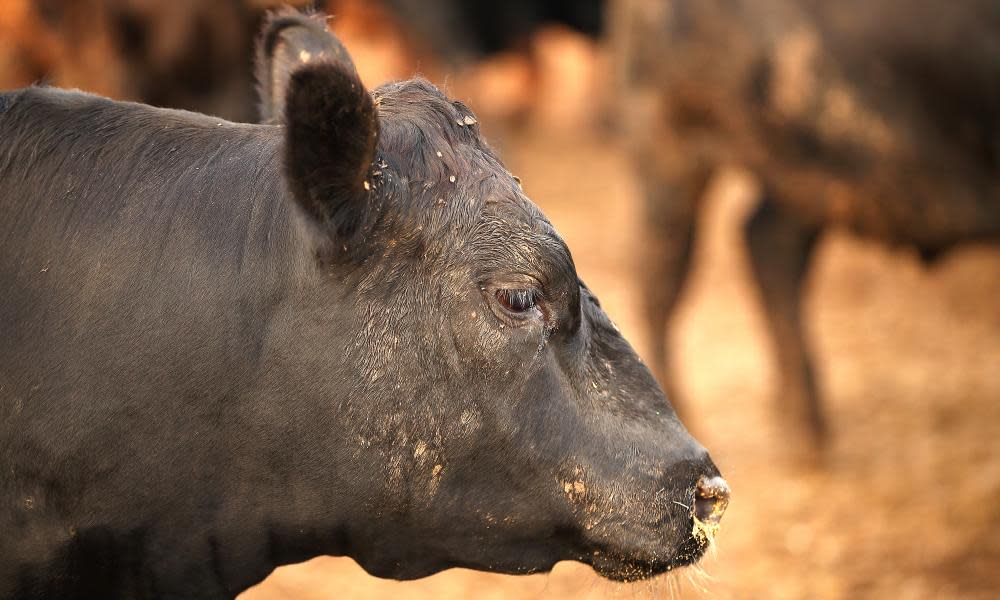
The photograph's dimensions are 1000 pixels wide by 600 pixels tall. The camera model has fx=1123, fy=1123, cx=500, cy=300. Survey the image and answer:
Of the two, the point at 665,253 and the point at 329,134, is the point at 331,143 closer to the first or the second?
the point at 329,134

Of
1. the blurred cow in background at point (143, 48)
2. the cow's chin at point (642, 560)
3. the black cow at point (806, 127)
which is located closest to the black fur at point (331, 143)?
the cow's chin at point (642, 560)

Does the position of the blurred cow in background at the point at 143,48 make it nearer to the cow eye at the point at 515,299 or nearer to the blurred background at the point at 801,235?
the blurred background at the point at 801,235

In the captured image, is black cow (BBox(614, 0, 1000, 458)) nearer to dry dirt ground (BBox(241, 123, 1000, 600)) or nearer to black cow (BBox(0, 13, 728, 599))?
dry dirt ground (BBox(241, 123, 1000, 600))

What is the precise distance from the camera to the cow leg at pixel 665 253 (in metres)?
5.64

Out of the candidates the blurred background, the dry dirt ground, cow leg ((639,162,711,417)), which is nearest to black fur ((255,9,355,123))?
the dry dirt ground

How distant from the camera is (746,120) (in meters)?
5.13

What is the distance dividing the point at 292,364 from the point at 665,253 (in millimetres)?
3961

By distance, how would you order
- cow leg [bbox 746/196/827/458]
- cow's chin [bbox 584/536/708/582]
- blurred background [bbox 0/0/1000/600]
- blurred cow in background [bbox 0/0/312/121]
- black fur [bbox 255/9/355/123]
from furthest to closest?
cow leg [bbox 746/196/827/458]
blurred cow in background [bbox 0/0/312/121]
blurred background [bbox 0/0/1000/600]
cow's chin [bbox 584/536/708/582]
black fur [bbox 255/9/355/123]

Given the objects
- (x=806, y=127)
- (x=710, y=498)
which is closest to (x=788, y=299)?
(x=806, y=127)

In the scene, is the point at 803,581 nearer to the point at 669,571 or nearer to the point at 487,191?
the point at 669,571

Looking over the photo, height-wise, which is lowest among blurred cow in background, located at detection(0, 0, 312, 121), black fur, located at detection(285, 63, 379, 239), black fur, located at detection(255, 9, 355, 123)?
black fur, located at detection(285, 63, 379, 239)

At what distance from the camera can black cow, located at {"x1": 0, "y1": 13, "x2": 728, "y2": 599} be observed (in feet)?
6.35

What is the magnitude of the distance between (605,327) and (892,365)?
4.91 m

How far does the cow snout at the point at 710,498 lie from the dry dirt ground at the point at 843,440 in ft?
0.56
